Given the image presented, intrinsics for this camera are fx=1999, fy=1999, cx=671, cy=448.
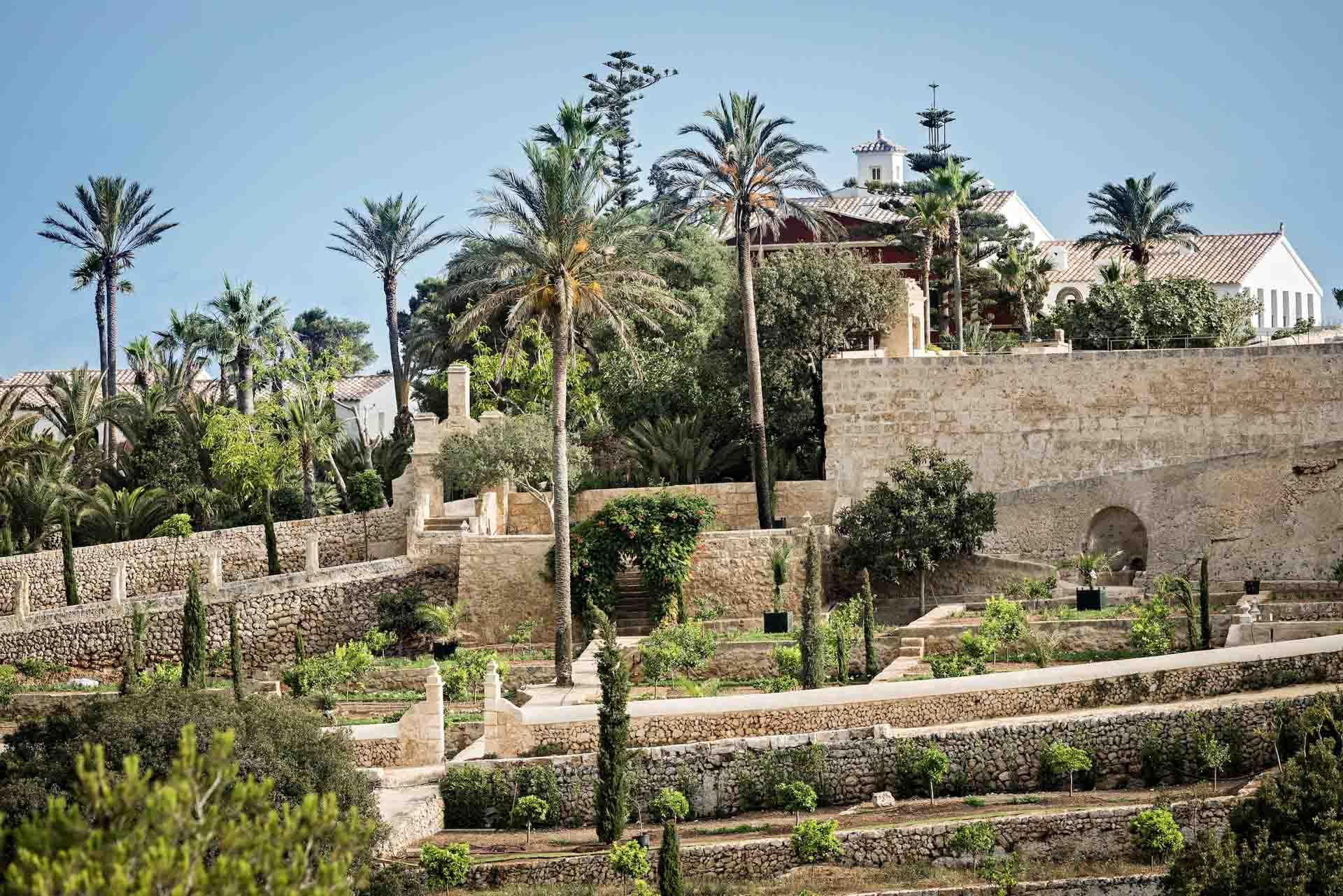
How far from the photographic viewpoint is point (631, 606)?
37.9 meters

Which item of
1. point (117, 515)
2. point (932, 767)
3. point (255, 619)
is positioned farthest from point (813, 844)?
point (117, 515)

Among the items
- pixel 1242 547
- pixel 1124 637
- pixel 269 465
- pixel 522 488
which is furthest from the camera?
pixel 269 465

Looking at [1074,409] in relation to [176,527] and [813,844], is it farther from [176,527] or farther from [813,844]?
[176,527]

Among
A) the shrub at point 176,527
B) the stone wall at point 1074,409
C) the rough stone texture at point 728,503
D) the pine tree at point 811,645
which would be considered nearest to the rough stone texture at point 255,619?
the rough stone texture at point 728,503

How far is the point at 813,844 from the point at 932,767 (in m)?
2.75

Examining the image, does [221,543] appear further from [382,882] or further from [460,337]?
[382,882]

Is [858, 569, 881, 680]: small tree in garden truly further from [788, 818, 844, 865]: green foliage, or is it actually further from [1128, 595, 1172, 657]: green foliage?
[788, 818, 844, 865]: green foliage

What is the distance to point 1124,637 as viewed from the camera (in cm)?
3161

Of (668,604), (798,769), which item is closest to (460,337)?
(668,604)

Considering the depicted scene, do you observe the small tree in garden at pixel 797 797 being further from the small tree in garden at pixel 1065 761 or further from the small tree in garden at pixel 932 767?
the small tree in garden at pixel 1065 761

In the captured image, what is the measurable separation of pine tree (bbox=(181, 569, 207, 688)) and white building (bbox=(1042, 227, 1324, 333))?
3273cm

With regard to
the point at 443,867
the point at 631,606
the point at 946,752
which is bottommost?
the point at 443,867

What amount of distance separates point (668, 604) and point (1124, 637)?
9.52m

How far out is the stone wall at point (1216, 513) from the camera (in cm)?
3662
